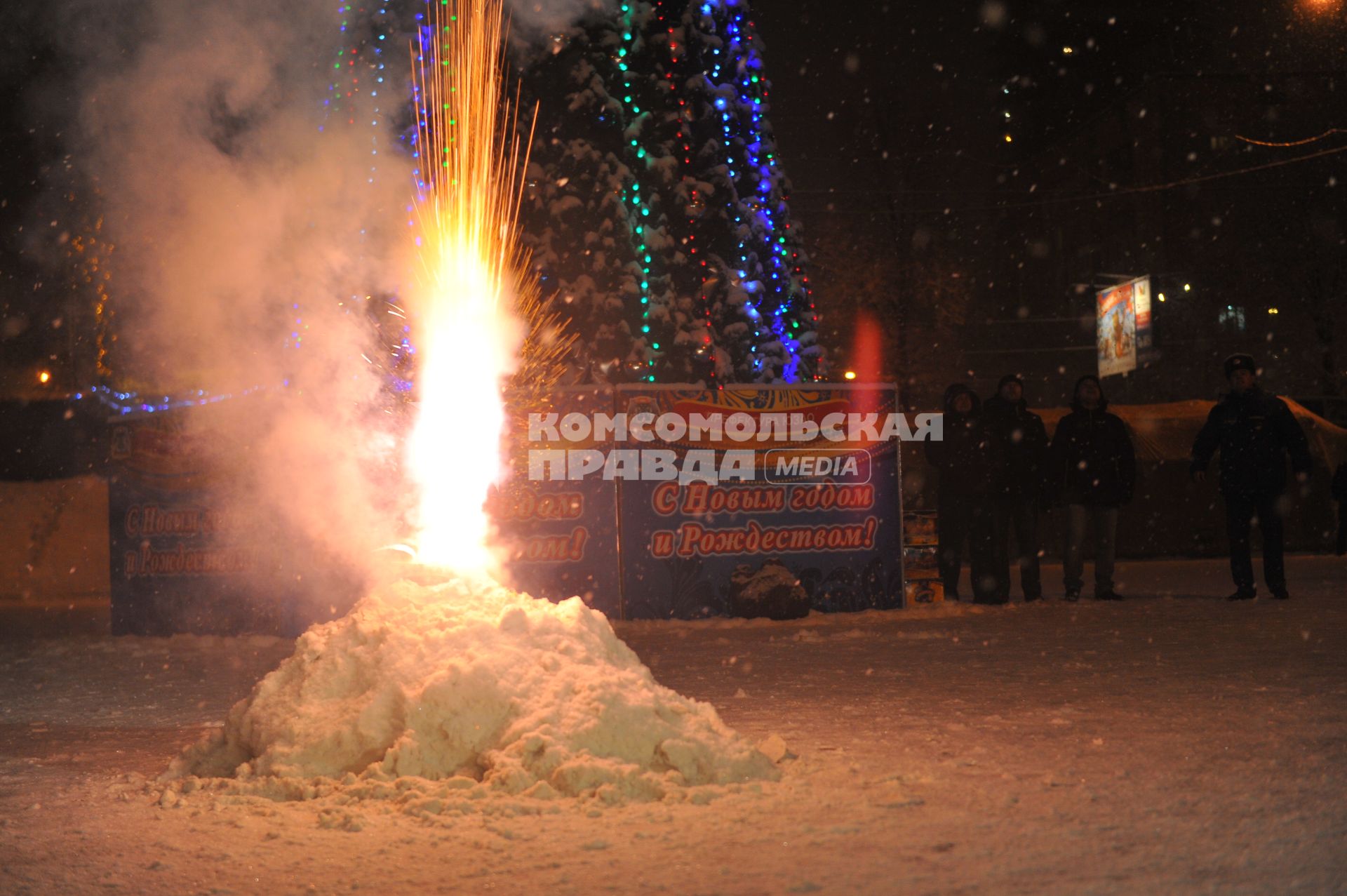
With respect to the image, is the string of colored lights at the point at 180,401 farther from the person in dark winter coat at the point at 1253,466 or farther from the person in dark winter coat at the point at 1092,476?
the person in dark winter coat at the point at 1253,466

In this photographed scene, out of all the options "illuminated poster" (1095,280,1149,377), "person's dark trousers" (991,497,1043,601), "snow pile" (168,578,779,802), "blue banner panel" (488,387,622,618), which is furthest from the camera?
"illuminated poster" (1095,280,1149,377)

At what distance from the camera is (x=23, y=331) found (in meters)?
28.9

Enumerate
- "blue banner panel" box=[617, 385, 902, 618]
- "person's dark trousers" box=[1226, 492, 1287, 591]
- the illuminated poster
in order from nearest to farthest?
"person's dark trousers" box=[1226, 492, 1287, 591], "blue banner panel" box=[617, 385, 902, 618], the illuminated poster

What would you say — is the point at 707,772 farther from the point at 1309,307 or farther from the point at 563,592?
the point at 1309,307

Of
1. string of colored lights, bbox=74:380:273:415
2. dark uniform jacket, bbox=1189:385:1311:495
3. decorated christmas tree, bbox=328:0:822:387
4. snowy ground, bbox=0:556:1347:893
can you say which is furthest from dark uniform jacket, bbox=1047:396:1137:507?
string of colored lights, bbox=74:380:273:415

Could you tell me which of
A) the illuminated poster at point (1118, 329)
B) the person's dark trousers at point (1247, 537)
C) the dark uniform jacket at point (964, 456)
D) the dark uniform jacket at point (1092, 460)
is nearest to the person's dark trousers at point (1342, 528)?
the dark uniform jacket at point (1092, 460)

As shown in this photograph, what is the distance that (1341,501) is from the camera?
1834 centimetres

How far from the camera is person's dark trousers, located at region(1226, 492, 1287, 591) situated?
11.8m

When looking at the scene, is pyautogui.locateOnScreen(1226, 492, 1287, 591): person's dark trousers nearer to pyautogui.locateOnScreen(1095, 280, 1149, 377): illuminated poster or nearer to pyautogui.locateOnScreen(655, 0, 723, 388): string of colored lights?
pyautogui.locateOnScreen(655, 0, 723, 388): string of colored lights

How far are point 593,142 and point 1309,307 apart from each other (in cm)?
3304

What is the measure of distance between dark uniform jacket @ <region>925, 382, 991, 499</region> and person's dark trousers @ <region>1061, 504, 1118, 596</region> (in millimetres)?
932

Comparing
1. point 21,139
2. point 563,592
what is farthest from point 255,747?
point 21,139

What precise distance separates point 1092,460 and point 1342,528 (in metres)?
7.85

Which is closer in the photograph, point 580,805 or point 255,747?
point 580,805
